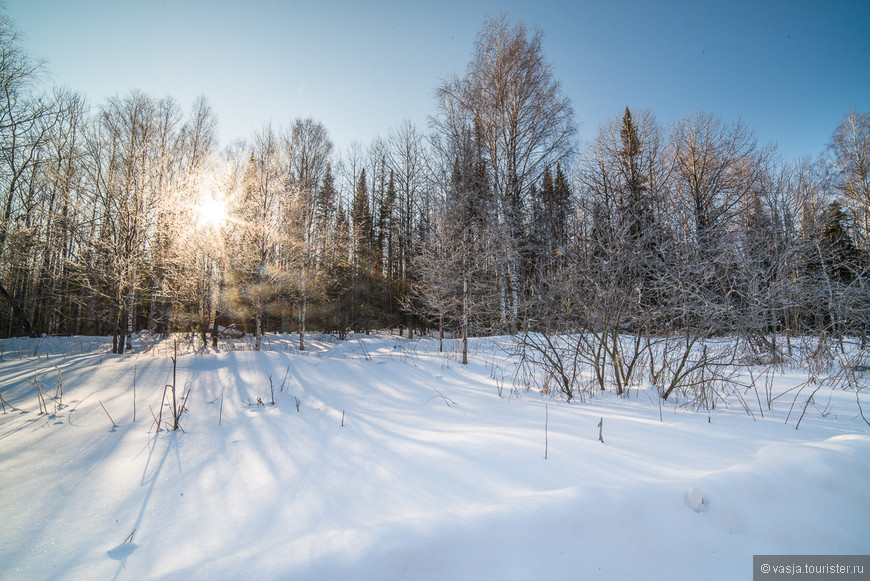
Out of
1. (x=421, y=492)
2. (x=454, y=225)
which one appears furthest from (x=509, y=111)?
(x=421, y=492)

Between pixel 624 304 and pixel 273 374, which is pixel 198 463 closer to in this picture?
pixel 273 374

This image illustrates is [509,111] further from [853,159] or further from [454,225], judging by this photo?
[853,159]

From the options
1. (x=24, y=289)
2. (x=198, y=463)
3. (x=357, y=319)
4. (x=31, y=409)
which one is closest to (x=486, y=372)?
(x=198, y=463)

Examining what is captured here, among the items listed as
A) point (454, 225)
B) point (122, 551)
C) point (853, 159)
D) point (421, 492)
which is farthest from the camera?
point (853, 159)

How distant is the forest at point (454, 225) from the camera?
4664 millimetres

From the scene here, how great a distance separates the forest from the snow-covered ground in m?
1.99

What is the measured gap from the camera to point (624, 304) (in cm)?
422

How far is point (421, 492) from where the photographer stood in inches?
69.7

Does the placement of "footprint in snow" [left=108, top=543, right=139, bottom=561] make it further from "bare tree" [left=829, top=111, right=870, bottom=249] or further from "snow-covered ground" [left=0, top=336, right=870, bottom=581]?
"bare tree" [left=829, top=111, right=870, bottom=249]

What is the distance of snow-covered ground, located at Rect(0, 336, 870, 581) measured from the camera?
1224 millimetres

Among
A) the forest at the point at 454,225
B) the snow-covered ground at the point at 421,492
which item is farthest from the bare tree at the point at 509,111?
the snow-covered ground at the point at 421,492

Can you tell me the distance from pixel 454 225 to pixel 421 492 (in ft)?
26.4

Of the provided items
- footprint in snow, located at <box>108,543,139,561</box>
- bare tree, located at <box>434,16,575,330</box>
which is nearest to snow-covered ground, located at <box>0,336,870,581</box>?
footprint in snow, located at <box>108,543,139,561</box>

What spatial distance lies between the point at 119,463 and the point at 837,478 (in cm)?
399
